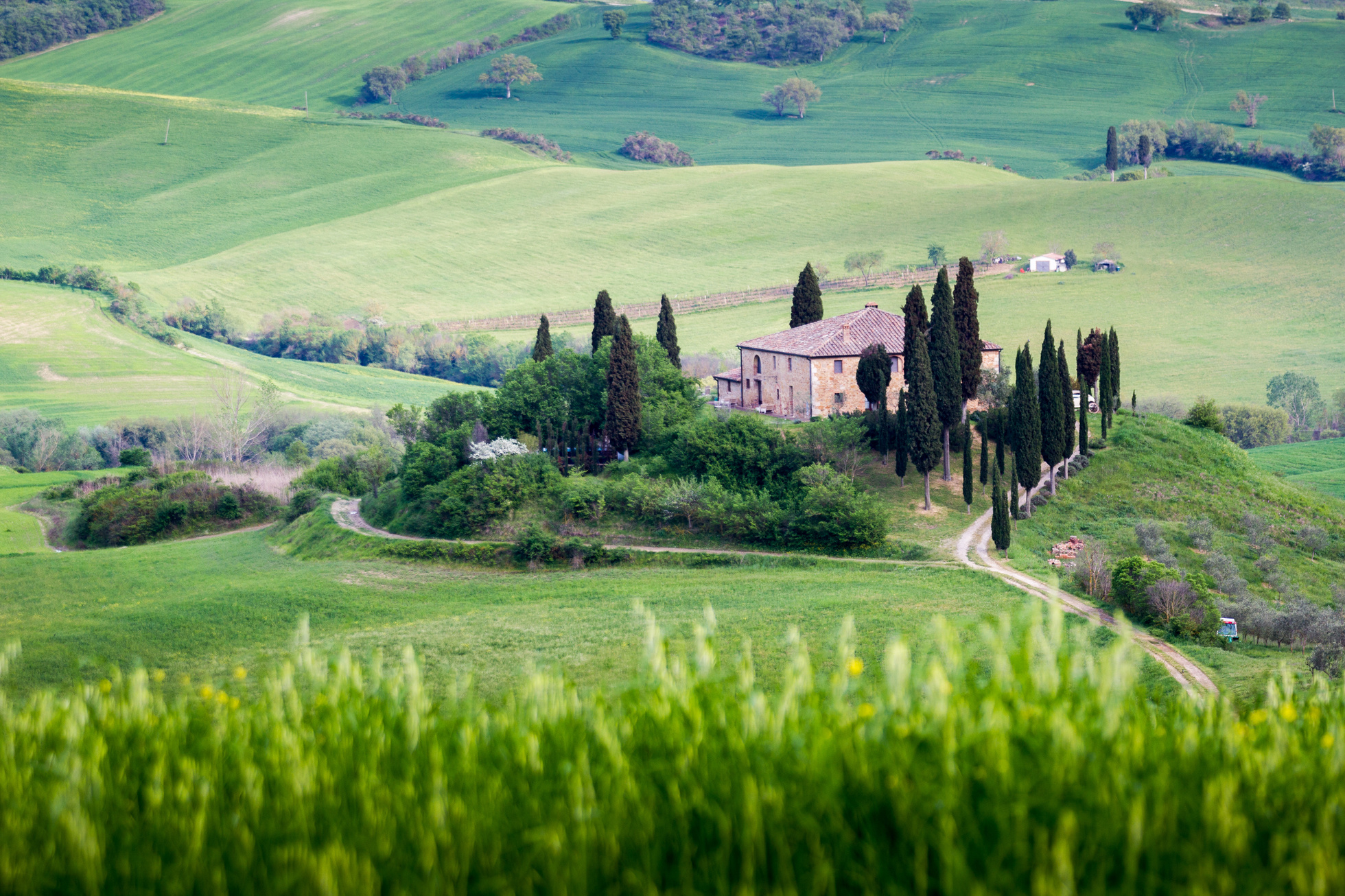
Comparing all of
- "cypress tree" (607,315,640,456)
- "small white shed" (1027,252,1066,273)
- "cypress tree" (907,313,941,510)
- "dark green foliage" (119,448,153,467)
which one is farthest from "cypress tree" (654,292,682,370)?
"small white shed" (1027,252,1066,273)

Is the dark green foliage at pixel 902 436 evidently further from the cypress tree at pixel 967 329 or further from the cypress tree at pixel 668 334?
the cypress tree at pixel 668 334

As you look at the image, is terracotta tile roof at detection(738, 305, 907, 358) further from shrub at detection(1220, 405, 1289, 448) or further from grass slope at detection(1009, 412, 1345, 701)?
shrub at detection(1220, 405, 1289, 448)

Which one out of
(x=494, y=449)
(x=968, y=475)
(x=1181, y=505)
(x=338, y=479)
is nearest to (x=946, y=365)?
(x=968, y=475)

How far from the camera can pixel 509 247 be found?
516 feet

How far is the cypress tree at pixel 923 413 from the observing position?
50250 mm

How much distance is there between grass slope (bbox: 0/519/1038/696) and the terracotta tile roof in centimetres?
2260

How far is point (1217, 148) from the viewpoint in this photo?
179750 mm

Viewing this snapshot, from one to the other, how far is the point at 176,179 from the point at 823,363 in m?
153

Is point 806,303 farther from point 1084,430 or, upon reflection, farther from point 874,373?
point 1084,430

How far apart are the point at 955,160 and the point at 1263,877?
196884 mm

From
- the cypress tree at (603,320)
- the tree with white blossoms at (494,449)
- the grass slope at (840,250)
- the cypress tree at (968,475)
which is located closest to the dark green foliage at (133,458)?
the grass slope at (840,250)

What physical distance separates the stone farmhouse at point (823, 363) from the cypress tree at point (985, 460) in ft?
21.3

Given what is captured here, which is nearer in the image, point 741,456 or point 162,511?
point 741,456

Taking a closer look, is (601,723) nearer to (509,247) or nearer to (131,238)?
(509,247)
